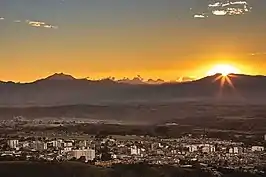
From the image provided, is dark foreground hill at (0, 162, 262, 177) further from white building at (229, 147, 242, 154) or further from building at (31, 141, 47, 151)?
building at (31, 141, 47, 151)

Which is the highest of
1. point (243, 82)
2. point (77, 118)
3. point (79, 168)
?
point (243, 82)

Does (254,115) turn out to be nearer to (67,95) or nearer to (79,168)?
(79,168)

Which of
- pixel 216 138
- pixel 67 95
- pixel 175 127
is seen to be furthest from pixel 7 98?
pixel 216 138

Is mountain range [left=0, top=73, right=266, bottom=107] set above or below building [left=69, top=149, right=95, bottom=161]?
above

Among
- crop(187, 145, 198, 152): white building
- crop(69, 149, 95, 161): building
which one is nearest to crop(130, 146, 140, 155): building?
crop(69, 149, 95, 161): building

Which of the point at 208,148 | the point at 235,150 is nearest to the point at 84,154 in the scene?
the point at 208,148

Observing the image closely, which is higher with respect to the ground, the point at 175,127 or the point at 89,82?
the point at 89,82

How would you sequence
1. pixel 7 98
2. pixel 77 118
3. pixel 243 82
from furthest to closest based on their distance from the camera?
pixel 7 98 < pixel 243 82 < pixel 77 118
